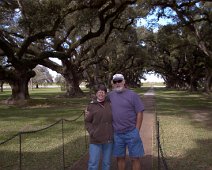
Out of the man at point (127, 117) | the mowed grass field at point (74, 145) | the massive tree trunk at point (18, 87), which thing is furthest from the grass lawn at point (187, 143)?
the massive tree trunk at point (18, 87)

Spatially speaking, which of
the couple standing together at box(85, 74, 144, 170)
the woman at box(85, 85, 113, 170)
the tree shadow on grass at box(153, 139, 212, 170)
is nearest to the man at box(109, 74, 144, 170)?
the couple standing together at box(85, 74, 144, 170)

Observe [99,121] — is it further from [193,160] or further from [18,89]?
[18,89]

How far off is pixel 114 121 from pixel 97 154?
59cm

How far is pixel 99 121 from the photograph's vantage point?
228 inches

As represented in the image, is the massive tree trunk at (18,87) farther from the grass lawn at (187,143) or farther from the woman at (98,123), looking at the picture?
the woman at (98,123)

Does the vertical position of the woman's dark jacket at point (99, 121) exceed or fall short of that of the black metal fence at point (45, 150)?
it exceeds it

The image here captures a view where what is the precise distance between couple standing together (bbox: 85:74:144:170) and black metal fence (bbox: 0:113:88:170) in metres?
1.33

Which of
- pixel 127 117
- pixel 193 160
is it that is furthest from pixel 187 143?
pixel 127 117

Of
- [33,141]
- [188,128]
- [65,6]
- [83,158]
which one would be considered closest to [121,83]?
[83,158]

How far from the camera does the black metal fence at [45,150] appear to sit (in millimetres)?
7906

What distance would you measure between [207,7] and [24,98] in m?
13.7

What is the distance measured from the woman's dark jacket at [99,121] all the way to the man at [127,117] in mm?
131

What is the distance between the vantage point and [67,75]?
3769 centimetres

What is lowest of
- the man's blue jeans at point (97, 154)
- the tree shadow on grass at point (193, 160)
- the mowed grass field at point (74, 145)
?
the tree shadow on grass at point (193, 160)
